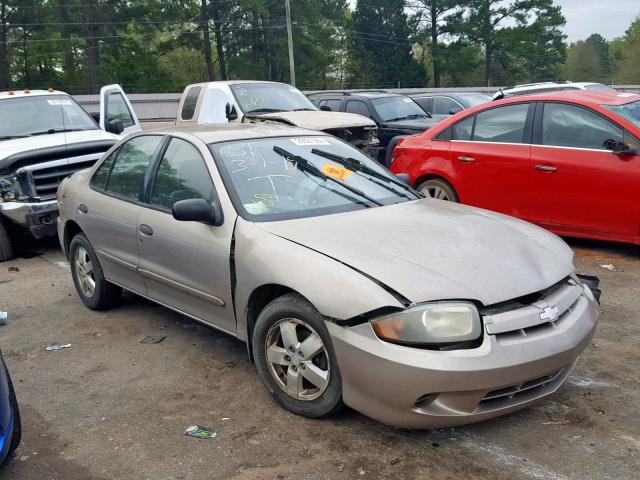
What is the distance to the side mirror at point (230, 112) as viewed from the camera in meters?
9.92

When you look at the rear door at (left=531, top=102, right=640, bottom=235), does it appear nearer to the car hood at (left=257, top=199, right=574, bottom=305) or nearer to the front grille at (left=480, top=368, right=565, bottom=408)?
the car hood at (left=257, top=199, right=574, bottom=305)

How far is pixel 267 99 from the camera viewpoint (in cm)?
1031

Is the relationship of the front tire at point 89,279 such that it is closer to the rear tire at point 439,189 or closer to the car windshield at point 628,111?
the rear tire at point 439,189

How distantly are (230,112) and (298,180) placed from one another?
6.12 metres

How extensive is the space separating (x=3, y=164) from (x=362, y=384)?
238 inches

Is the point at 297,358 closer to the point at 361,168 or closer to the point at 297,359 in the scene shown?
the point at 297,359

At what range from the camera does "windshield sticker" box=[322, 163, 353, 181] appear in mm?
4391

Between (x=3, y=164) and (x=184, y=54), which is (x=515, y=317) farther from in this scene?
(x=184, y=54)

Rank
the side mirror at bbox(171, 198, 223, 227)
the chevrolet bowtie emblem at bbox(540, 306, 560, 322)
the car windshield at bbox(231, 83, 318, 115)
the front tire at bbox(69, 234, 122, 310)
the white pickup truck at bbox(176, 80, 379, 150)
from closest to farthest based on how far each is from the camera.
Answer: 1. the chevrolet bowtie emblem at bbox(540, 306, 560, 322)
2. the side mirror at bbox(171, 198, 223, 227)
3. the front tire at bbox(69, 234, 122, 310)
4. the white pickup truck at bbox(176, 80, 379, 150)
5. the car windshield at bbox(231, 83, 318, 115)

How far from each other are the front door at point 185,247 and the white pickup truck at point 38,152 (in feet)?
11.1

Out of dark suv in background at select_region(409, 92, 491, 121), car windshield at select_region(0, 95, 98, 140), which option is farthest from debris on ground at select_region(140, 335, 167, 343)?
dark suv in background at select_region(409, 92, 491, 121)

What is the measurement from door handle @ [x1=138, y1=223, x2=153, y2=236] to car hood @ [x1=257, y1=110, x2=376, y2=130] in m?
4.57


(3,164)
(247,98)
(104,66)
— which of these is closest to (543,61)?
(104,66)

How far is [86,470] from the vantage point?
315 centimetres
